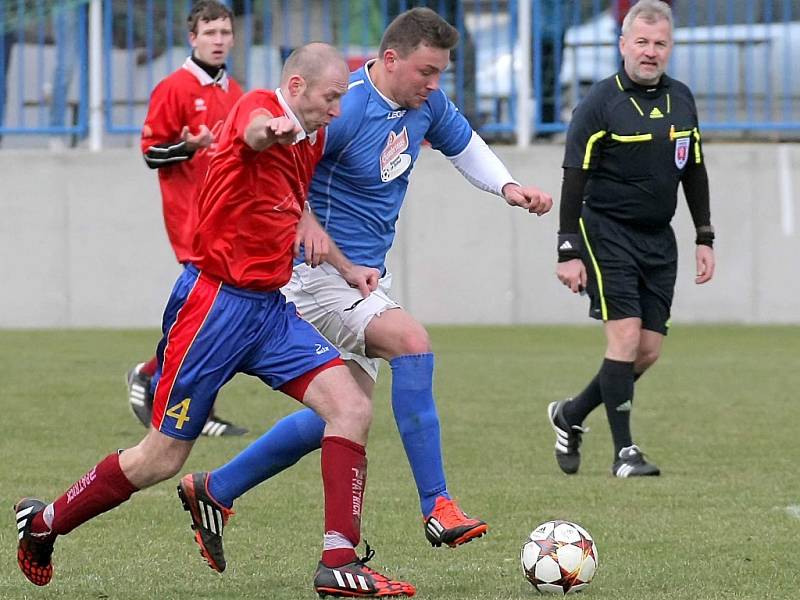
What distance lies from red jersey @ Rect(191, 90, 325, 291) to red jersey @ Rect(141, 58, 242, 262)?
3734mm

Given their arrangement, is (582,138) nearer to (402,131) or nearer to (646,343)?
(646,343)

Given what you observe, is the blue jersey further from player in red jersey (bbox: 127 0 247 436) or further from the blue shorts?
player in red jersey (bbox: 127 0 247 436)

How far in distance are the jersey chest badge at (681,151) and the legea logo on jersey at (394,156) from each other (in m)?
1.97

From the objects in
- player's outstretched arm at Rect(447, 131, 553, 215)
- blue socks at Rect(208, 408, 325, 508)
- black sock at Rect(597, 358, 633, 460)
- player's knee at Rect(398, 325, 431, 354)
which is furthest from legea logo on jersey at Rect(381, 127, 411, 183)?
black sock at Rect(597, 358, 633, 460)

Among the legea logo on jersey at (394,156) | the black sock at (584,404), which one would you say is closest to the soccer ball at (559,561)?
the legea logo on jersey at (394,156)

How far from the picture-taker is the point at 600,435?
888 centimetres

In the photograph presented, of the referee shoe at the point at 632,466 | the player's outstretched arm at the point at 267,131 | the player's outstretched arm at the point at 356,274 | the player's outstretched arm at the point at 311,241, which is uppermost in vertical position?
the player's outstretched arm at the point at 267,131

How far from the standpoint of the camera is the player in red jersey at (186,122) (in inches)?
349

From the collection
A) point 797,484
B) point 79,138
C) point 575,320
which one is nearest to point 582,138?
point 797,484

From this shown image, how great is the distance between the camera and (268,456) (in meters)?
5.61

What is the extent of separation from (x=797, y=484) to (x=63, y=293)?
8.32 meters

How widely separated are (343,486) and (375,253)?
116cm

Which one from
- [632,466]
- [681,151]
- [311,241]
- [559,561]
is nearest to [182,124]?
[681,151]

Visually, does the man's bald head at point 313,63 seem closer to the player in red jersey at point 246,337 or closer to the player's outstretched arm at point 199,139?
the player in red jersey at point 246,337
